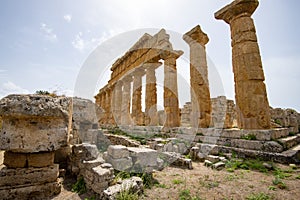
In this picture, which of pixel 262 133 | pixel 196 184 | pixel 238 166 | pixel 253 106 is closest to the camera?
pixel 196 184

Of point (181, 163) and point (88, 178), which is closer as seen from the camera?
point (88, 178)

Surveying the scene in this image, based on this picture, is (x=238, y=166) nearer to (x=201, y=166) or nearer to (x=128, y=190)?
(x=201, y=166)

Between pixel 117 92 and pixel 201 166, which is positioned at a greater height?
pixel 117 92

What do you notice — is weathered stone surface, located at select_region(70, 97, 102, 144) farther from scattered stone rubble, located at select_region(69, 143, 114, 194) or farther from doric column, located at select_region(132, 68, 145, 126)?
doric column, located at select_region(132, 68, 145, 126)

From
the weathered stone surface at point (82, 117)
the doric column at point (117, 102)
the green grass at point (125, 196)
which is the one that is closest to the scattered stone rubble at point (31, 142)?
the green grass at point (125, 196)

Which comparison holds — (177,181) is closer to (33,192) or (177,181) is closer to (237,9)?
(33,192)

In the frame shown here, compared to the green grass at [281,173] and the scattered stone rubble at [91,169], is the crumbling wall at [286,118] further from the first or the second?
the scattered stone rubble at [91,169]

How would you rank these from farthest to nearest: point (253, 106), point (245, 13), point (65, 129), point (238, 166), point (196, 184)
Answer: point (245, 13), point (253, 106), point (238, 166), point (196, 184), point (65, 129)

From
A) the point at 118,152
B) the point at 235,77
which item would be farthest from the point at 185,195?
the point at 235,77

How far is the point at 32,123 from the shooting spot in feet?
10.2

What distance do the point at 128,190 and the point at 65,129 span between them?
5.76ft

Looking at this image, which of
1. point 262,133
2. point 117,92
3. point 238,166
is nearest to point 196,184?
point 238,166

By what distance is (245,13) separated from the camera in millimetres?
6898

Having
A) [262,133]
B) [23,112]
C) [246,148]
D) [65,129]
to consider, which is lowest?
[246,148]
